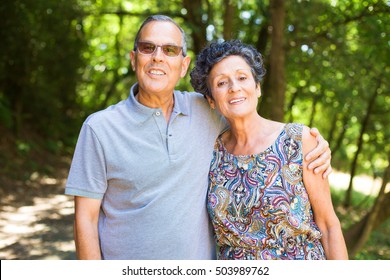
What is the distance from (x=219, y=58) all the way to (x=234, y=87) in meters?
0.21

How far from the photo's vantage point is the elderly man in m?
2.56

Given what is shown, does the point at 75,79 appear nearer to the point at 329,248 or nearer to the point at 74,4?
the point at 74,4

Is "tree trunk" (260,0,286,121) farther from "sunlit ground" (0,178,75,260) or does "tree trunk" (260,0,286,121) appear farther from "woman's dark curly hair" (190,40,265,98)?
"sunlit ground" (0,178,75,260)

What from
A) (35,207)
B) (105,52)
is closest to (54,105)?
(105,52)

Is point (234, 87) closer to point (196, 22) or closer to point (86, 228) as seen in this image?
point (86, 228)

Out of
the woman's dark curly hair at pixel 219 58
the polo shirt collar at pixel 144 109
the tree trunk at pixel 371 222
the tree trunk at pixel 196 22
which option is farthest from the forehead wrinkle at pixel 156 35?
the tree trunk at pixel 196 22

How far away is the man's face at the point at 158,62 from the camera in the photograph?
273 centimetres

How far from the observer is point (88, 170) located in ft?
8.30

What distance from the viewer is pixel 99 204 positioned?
102 inches

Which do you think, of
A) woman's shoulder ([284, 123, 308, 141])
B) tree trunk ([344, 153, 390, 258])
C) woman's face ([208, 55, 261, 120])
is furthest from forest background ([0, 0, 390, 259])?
woman's shoulder ([284, 123, 308, 141])

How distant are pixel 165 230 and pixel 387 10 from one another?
3490mm

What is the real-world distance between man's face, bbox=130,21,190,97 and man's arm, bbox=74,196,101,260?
2.36ft

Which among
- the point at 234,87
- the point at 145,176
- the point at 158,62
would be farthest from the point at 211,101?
the point at 145,176

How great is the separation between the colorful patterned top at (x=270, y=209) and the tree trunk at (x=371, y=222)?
2157mm
